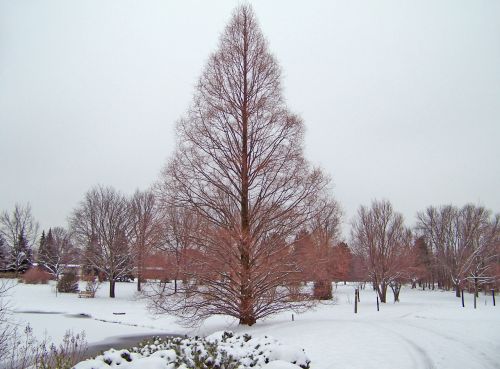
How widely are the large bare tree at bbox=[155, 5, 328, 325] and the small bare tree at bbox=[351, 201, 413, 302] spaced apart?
20.8 meters

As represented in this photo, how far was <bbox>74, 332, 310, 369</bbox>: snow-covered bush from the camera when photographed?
531cm

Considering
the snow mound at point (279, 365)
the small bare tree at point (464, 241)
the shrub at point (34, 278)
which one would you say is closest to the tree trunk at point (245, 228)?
the snow mound at point (279, 365)

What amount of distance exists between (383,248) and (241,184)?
2514cm

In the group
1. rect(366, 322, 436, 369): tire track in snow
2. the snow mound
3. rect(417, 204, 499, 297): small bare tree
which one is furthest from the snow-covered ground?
rect(417, 204, 499, 297): small bare tree

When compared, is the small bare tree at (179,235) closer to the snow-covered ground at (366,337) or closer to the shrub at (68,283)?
the snow-covered ground at (366,337)

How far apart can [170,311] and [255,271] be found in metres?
3.29

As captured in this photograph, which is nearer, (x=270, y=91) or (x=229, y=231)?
(x=229, y=231)

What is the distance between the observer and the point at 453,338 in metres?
Result: 11.4

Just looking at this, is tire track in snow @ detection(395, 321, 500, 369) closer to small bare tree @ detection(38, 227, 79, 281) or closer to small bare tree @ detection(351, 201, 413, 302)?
small bare tree @ detection(351, 201, 413, 302)

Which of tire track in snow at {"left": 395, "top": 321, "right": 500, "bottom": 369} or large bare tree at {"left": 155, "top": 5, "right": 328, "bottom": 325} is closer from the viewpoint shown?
tire track in snow at {"left": 395, "top": 321, "right": 500, "bottom": 369}

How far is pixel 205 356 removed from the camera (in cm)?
604

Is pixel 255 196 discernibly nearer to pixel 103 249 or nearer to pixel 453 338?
pixel 453 338

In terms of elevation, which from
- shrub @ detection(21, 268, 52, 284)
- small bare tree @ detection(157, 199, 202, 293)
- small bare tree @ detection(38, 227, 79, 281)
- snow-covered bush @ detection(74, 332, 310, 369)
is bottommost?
shrub @ detection(21, 268, 52, 284)

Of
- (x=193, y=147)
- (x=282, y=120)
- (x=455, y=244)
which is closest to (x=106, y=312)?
(x=193, y=147)
